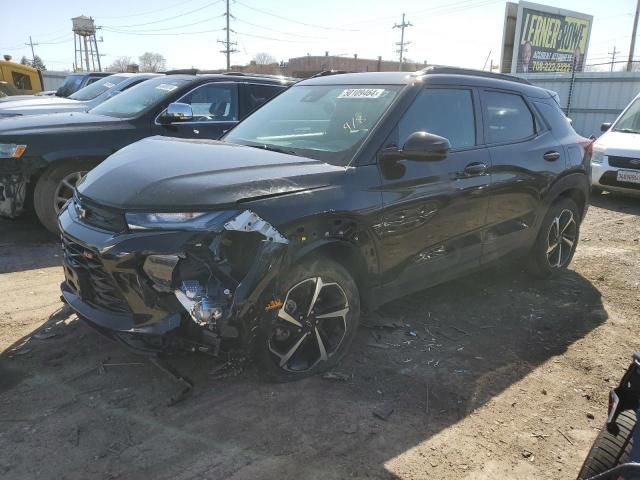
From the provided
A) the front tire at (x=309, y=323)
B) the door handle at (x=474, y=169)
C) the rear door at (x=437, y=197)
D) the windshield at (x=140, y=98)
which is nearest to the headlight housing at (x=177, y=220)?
the front tire at (x=309, y=323)

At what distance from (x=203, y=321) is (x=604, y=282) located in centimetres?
436

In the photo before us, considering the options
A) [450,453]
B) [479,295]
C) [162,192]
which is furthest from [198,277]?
[479,295]

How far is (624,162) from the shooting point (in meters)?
8.78

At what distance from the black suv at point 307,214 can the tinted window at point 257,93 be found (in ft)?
8.28

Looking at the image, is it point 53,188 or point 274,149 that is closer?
point 274,149

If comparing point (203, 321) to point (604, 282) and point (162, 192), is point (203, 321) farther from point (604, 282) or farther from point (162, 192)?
point (604, 282)

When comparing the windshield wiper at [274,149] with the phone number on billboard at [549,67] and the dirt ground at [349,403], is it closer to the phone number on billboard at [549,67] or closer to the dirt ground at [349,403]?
the dirt ground at [349,403]

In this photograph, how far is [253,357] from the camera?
2953mm

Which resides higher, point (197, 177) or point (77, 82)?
point (77, 82)

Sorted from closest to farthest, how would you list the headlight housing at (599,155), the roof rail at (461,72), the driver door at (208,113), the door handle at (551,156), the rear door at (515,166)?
the roof rail at (461,72)
the rear door at (515,166)
the door handle at (551,156)
the driver door at (208,113)
the headlight housing at (599,155)

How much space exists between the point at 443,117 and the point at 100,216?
247 cm

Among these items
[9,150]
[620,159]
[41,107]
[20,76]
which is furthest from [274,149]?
[20,76]

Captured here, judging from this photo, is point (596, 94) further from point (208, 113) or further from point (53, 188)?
point (53, 188)

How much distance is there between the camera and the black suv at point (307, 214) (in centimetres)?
267
